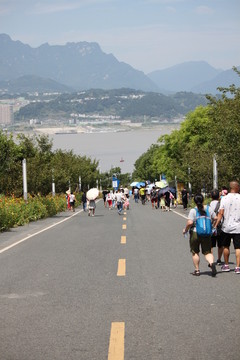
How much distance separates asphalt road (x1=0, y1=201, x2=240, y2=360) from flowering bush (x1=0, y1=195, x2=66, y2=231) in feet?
33.0

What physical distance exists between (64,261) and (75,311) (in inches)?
216

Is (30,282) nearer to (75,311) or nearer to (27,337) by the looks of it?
(75,311)

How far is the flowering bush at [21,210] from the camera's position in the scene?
82.2ft

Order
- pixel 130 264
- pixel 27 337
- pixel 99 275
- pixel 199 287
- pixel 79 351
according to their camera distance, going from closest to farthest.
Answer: pixel 79 351 → pixel 27 337 → pixel 199 287 → pixel 99 275 → pixel 130 264

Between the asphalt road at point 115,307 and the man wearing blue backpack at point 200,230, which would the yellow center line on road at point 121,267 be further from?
the man wearing blue backpack at point 200,230

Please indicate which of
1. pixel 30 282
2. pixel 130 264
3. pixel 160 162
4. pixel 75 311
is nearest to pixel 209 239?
pixel 130 264

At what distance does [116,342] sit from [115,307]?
5.88 ft

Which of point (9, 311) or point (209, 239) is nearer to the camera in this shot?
point (9, 311)

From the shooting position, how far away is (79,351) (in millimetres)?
6090

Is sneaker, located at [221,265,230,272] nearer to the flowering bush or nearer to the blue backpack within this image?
the blue backpack

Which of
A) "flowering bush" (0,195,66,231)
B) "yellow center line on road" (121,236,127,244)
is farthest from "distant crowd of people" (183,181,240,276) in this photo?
"flowering bush" (0,195,66,231)

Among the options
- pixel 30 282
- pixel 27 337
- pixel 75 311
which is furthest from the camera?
pixel 30 282

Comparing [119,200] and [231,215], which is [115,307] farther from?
[119,200]

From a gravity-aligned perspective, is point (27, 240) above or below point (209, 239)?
below
